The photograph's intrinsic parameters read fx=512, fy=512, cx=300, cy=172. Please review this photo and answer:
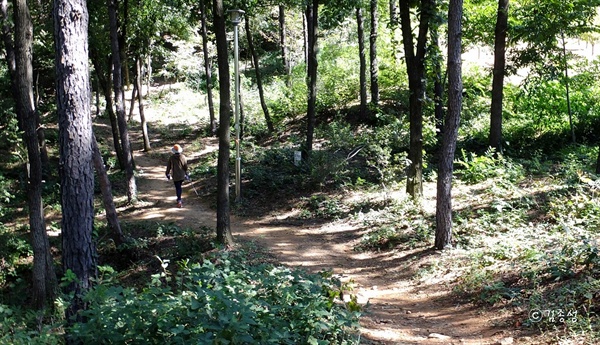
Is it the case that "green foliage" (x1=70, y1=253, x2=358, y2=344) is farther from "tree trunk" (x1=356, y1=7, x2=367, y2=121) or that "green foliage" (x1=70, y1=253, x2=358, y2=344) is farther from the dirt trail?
"tree trunk" (x1=356, y1=7, x2=367, y2=121)

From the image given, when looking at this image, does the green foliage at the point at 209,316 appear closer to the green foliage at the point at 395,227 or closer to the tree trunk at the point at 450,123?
the tree trunk at the point at 450,123

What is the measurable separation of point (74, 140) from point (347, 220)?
8701 mm

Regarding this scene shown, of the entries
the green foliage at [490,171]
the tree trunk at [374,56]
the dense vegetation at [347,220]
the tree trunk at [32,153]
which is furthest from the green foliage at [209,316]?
the tree trunk at [374,56]

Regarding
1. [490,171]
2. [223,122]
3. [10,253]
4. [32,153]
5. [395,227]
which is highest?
[223,122]

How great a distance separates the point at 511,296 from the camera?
702 centimetres

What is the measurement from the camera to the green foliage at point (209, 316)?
13.5ft

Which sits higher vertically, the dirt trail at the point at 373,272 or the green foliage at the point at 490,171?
the green foliage at the point at 490,171

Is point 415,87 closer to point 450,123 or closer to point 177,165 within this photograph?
point 450,123

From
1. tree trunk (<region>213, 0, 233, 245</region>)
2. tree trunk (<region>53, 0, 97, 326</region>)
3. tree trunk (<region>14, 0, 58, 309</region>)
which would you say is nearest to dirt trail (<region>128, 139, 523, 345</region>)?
tree trunk (<region>213, 0, 233, 245</region>)

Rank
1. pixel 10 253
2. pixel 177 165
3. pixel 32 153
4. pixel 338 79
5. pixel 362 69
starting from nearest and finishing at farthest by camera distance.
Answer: pixel 32 153 < pixel 10 253 < pixel 177 165 < pixel 362 69 < pixel 338 79

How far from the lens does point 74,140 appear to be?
6.34 metres

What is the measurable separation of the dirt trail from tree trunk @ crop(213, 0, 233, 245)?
4.74 feet

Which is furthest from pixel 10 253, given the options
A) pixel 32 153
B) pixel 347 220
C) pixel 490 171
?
pixel 490 171

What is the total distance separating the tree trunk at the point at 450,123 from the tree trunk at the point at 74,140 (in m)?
6.31
